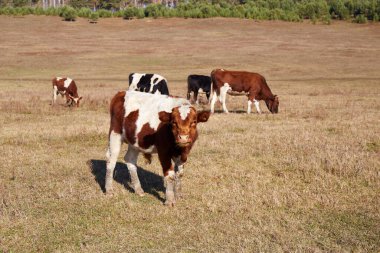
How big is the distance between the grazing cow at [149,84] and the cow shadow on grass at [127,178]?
840 centimetres

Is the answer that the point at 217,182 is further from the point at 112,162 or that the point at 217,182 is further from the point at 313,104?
the point at 313,104

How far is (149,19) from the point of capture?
99.3 meters

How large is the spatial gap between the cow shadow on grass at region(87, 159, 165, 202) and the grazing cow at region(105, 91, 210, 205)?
45 cm

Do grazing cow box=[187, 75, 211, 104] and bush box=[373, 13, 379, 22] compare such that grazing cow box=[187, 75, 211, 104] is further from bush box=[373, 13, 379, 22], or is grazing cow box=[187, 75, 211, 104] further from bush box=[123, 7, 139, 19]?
bush box=[373, 13, 379, 22]

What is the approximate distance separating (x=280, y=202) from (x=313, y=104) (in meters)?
15.4

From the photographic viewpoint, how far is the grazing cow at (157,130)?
7.45 meters

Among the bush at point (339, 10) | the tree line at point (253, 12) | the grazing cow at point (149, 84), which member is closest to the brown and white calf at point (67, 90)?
the grazing cow at point (149, 84)

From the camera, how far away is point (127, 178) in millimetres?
10203

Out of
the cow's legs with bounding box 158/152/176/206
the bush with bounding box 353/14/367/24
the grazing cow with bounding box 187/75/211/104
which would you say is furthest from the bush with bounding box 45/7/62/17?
the cow's legs with bounding box 158/152/176/206

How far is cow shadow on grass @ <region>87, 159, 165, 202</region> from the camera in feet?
30.7

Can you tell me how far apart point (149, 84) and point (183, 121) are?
1274 centimetres

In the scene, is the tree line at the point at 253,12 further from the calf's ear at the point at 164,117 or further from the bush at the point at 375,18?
the calf's ear at the point at 164,117

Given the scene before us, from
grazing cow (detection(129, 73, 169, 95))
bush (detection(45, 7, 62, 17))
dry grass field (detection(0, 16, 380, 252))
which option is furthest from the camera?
bush (detection(45, 7, 62, 17))

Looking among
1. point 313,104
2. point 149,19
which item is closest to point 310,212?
point 313,104
